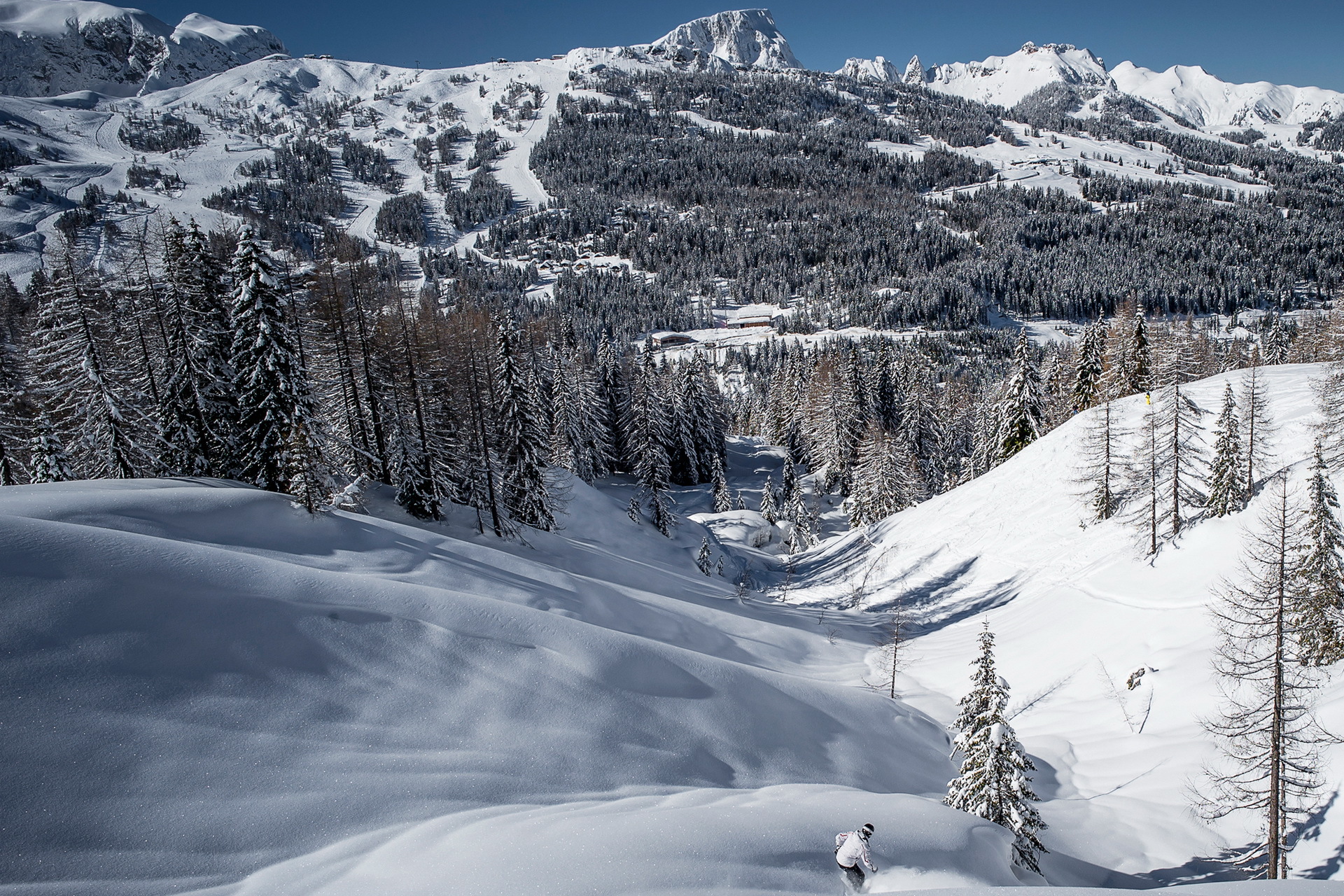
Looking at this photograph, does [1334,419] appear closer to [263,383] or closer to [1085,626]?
[1085,626]

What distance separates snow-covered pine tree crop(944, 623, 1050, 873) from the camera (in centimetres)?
1173

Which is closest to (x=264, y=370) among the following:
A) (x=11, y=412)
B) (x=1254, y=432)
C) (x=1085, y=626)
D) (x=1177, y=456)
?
(x=11, y=412)

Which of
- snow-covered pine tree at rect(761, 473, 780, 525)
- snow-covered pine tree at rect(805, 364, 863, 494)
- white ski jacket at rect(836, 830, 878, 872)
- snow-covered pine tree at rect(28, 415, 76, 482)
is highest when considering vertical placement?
snow-covered pine tree at rect(28, 415, 76, 482)

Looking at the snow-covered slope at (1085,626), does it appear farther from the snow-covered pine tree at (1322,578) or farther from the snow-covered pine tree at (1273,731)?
the snow-covered pine tree at (1322,578)

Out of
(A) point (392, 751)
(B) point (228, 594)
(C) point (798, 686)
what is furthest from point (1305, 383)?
(B) point (228, 594)

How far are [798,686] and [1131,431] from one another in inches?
1132

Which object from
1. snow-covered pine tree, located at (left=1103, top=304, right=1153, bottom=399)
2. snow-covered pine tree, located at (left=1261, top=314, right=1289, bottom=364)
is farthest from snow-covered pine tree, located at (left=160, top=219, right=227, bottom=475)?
snow-covered pine tree, located at (left=1261, top=314, right=1289, bottom=364)

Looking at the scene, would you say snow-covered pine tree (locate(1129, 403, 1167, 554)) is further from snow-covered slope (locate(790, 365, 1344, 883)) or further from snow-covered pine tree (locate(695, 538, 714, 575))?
snow-covered pine tree (locate(695, 538, 714, 575))

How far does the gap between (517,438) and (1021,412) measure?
4089 centimetres

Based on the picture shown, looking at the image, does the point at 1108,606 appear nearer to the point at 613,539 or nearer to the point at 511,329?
the point at 613,539

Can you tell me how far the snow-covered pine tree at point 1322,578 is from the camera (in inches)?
652

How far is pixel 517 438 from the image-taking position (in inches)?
1268

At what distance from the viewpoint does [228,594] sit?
11578 mm

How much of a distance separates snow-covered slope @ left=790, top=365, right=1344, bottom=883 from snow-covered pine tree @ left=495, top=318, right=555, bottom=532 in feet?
67.0
